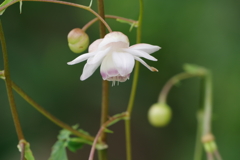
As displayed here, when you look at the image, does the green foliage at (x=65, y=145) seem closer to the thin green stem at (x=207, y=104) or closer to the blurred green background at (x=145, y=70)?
the thin green stem at (x=207, y=104)

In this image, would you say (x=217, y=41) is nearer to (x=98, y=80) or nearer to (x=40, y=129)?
(x=98, y=80)

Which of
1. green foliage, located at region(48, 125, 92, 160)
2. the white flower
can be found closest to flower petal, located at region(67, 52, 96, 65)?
the white flower

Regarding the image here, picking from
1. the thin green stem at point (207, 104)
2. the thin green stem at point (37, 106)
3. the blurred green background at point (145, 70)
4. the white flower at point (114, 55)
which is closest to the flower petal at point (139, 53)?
the white flower at point (114, 55)

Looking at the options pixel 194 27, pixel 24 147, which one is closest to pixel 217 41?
pixel 194 27

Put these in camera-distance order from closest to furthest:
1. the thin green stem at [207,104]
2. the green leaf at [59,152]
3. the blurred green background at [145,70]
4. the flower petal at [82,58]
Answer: the flower petal at [82,58]
the green leaf at [59,152]
the thin green stem at [207,104]
the blurred green background at [145,70]

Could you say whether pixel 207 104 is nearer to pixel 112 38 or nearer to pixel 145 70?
pixel 112 38

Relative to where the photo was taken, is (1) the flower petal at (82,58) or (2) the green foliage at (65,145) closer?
(1) the flower petal at (82,58)

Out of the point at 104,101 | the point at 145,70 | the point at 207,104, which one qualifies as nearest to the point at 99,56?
the point at 104,101
